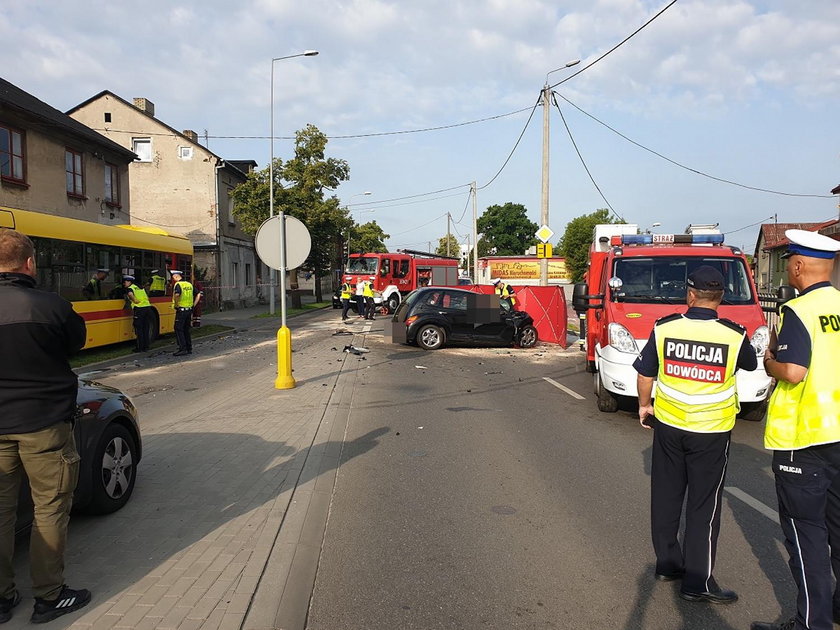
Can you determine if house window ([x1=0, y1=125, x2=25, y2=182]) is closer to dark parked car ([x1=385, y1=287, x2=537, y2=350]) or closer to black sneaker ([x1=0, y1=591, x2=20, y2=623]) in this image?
dark parked car ([x1=385, y1=287, x2=537, y2=350])

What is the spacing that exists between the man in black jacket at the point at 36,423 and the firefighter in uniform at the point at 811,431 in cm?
358

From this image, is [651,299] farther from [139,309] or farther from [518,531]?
[139,309]

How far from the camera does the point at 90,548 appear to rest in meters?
4.02

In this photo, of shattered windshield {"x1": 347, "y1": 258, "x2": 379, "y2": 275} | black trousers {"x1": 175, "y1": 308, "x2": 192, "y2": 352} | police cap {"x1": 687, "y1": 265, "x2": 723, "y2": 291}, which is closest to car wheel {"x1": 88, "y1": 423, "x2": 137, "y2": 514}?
police cap {"x1": 687, "y1": 265, "x2": 723, "y2": 291}

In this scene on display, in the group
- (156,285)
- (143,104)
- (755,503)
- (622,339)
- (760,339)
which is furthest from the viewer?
(143,104)

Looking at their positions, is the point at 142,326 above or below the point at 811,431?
below

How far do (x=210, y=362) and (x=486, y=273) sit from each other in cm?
4645

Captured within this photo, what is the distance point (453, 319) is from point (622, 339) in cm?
805

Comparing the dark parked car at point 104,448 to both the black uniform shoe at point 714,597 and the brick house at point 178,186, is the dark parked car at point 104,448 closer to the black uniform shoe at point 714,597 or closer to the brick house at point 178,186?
the black uniform shoe at point 714,597

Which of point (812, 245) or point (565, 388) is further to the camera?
point (565, 388)

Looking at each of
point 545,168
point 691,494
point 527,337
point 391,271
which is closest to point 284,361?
point 691,494

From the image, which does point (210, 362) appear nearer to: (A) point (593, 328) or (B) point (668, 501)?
(A) point (593, 328)

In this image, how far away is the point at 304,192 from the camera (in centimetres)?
3122

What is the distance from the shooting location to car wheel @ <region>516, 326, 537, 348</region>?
53.3 feet
